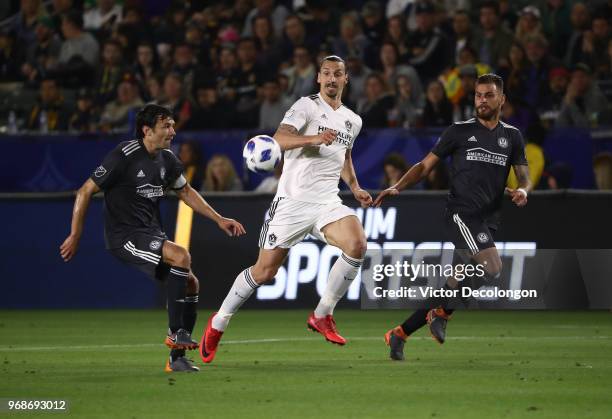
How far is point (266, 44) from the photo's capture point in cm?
2084

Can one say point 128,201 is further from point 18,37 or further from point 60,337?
point 18,37

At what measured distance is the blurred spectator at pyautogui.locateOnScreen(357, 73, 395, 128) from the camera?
17797 millimetres

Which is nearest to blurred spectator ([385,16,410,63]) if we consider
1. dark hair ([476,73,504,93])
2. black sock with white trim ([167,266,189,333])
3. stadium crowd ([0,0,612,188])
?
stadium crowd ([0,0,612,188])

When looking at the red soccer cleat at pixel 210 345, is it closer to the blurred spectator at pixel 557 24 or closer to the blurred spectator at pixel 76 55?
the blurred spectator at pixel 557 24

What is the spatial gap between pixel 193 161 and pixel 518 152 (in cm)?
766

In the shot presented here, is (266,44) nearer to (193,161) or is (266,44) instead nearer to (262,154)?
(193,161)

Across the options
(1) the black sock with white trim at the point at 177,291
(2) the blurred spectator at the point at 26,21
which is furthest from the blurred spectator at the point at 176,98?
(1) the black sock with white trim at the point at 177,291

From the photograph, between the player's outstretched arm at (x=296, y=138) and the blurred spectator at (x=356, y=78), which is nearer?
the player's outstretched arm at (x=296, y=138)

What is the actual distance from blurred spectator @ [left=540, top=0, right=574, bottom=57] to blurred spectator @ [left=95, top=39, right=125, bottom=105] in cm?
681

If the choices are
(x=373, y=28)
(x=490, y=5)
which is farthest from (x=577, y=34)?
(x=373, y=28)

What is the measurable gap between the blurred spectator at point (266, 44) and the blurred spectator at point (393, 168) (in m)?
4.39

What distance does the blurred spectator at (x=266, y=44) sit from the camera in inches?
800

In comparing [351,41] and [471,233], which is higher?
[351,41]

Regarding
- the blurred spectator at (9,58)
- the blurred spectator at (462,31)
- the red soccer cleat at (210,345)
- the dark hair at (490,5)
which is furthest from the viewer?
the blurred spectator at (9,58)
